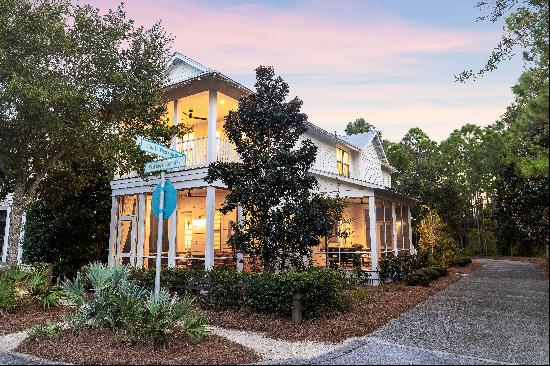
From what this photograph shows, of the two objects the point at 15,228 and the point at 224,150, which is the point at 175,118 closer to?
the point at 224,150

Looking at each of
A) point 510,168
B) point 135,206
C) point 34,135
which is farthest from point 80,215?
point 510,168

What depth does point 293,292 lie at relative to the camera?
8352 mm

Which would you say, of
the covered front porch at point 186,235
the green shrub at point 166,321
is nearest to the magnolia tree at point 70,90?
the covered front porch at point 186,235

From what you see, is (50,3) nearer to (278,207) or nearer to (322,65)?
(322,65)

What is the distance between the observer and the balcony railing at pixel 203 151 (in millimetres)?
13586

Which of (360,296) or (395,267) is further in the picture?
(395,267)

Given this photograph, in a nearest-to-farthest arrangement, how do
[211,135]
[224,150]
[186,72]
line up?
1. [211,135]
2. [224,150]
3. [186,72]

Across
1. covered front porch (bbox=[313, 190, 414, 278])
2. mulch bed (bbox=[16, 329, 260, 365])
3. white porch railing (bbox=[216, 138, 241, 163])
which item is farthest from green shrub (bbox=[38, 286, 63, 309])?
covered front porch (bbox=[313, 190, 414, 278])

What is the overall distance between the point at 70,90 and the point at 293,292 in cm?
855

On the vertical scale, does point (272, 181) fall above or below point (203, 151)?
below

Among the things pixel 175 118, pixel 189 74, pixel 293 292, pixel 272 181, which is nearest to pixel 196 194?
pixel 175 118

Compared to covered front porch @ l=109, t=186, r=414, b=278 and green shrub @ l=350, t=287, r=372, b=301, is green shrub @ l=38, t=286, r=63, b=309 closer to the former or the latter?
covered front porch @ l=109, t=186, r=414, b=278

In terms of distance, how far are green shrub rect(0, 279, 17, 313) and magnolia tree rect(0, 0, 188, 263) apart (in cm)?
239

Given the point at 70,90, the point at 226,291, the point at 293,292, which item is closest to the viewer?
the point at 293,292
